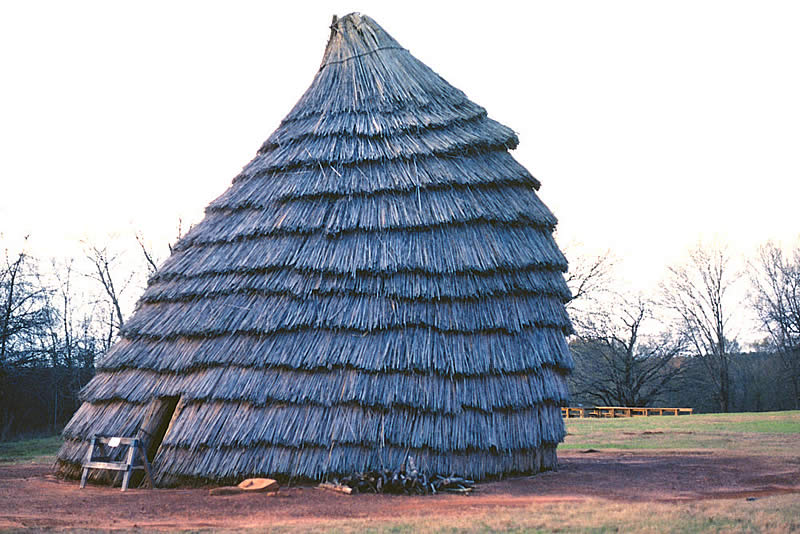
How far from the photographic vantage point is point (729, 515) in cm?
827

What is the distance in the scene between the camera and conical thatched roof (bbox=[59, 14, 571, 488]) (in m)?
11.1

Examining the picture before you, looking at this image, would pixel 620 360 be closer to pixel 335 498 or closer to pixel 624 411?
pixel 624 411

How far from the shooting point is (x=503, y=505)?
946 centimetres

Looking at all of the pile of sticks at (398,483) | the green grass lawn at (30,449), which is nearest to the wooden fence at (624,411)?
the green grass lawn at (30,449)

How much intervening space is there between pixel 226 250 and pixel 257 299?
1.44 meters

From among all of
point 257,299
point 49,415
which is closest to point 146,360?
point 257,299

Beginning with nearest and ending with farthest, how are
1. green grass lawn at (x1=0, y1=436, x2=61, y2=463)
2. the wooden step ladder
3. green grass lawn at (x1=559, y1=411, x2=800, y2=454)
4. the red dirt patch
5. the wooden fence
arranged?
the red dirt patch
the wooden step ladder
green grass lawn at (x1=559, y1=411, x2=800, y2=454)
green grass lawn at (x1=0, y1=436, x2=61, y2=463)
the wooden fence

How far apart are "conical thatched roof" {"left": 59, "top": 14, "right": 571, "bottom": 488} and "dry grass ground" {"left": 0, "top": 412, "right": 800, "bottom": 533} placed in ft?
2.87

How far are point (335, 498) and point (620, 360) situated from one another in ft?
137

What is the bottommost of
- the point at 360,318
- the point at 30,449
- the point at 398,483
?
the point at 30,449

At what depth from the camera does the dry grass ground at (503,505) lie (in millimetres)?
7957

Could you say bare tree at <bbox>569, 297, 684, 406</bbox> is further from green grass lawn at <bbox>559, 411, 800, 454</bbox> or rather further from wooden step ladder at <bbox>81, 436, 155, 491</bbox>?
wooden step ladder at <bbox>81, 436, 155, 491</bbox>

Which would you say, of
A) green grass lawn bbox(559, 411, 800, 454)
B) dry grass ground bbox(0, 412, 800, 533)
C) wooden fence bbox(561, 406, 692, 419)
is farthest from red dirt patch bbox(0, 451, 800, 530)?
wooden fence bbox(561, 406, 692, 419)

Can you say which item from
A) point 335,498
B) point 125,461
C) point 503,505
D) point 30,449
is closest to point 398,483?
point 335,498
